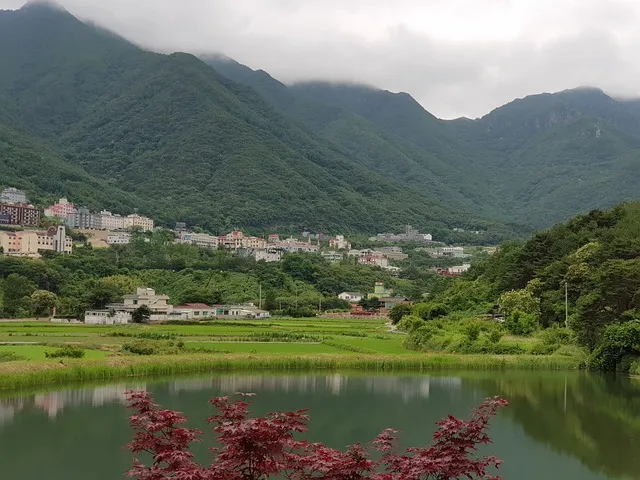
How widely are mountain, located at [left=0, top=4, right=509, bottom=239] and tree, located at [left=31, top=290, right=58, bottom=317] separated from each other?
62.9m

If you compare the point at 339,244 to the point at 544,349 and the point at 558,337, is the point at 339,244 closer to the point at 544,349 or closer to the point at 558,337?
the point at 558,337

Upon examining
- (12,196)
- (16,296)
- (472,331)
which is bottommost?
(472,331)

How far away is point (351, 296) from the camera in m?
79.2

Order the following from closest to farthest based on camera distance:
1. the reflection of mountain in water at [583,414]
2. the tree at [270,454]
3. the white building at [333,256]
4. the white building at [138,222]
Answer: the tree at [270,454] < the reflection of mountain in water at [583,414] < the white building at [333,256] < the white building at [138,222]

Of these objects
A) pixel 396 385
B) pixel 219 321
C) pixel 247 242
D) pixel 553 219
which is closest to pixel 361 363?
pixel 396 385

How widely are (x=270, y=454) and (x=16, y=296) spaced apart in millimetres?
50910

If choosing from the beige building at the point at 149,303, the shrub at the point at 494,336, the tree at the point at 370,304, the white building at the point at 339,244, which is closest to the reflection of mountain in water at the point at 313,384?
the shrub at the point at 494,336

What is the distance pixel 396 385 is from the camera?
87.6ft

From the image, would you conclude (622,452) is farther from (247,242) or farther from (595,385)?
(247,242)

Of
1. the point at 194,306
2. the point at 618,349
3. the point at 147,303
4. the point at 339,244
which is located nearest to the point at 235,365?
the point at 618,349

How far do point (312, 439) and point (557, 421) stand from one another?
8151 mm

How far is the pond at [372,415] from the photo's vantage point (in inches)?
594

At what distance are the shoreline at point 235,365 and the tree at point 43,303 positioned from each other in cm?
2737

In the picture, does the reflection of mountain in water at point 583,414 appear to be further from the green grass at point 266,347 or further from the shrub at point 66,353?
the shrub at point 66,353
